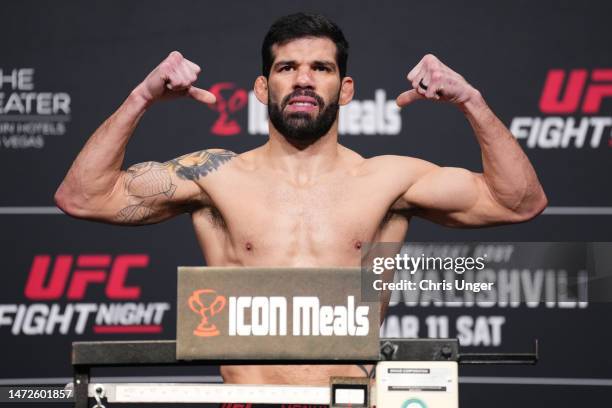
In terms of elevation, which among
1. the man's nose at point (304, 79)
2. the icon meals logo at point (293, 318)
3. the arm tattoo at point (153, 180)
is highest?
the man's nose at point (304, 79)

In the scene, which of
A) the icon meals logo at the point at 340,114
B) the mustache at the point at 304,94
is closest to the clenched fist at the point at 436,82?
the mustache at the point at 304,94

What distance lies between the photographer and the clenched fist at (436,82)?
2.49 m

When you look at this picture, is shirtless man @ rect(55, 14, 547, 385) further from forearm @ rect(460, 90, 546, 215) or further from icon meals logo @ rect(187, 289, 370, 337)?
icon meals logo @ rect(187, 289, 370, 337)

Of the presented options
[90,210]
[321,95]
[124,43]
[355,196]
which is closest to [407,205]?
[355,196]

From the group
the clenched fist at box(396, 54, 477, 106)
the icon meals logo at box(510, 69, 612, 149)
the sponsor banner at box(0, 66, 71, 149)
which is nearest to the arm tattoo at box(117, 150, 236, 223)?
the clenched fist at box(396, 54, 477, 106)

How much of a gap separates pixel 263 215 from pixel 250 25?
1.24 m

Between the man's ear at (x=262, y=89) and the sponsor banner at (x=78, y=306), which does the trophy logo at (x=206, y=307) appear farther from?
the sponsor banner at (x=78, y=306)

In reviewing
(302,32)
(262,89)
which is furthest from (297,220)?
(302,32)

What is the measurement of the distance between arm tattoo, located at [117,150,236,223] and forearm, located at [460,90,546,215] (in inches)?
26.1

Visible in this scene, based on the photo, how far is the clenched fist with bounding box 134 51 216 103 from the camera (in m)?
2.54

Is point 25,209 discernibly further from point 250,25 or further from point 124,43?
point 250,25

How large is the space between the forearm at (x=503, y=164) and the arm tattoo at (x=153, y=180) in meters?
0.66

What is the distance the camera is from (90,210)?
2736 millimetres

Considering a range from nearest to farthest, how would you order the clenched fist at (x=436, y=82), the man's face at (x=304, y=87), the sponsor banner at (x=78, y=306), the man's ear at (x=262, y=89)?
the clenched fist at (x=436, y=82)
the man's face at (x=304, y=87)
the man's ear at (x=262, y=89)
the sponsor banner at (x=78, y=306)
